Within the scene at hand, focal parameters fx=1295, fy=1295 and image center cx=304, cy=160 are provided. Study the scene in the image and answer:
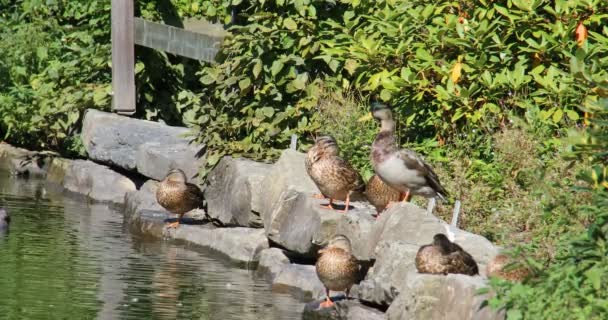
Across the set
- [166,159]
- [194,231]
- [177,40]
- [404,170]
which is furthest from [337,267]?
[177,40]

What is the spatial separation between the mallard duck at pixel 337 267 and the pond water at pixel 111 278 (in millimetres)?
374

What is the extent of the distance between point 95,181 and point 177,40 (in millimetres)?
2152

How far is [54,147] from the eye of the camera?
1817 centimetres

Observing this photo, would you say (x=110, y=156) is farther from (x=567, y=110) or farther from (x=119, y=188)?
(x=567, y=110)

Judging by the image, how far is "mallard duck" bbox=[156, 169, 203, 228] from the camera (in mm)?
13562

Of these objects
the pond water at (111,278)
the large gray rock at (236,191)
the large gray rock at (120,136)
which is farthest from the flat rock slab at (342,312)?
the large gray rock at (120,136)

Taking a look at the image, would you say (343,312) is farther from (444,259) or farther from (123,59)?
(123,59)

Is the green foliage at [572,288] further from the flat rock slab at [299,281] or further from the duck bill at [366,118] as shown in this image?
the duck bill at [366,118]

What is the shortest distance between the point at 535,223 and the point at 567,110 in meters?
1.29

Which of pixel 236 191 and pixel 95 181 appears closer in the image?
pixel 236 191

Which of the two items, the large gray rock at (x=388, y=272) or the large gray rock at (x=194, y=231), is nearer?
the large gray rock at (x=388, y=272)

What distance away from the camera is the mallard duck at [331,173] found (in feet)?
36.3

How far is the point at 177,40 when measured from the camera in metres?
15.7

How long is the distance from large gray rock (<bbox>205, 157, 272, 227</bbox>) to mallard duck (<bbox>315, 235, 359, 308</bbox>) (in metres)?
2.60
